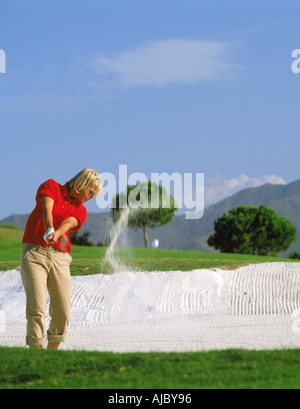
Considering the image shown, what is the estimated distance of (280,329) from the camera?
8.84m

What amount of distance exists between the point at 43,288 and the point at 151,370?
60.5 inches

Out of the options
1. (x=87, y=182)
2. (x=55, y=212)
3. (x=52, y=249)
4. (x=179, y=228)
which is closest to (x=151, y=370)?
(x=52, y=249)

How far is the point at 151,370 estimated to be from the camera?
4875 mm

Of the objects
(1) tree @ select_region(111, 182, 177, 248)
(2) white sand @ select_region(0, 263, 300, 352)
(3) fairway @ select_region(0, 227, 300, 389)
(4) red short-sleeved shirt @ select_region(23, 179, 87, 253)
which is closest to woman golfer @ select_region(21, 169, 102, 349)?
(4) red short-sleeved shirt @ select_region(23, 179, 87, 253)

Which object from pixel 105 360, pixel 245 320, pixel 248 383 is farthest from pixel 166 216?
pixel 248 383

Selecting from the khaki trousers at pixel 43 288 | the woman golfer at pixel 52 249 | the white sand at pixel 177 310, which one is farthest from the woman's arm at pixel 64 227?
the white sand at pixel 177 310

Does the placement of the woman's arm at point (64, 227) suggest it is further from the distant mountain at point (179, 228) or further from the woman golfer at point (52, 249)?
the distant mountain at point (179, 228)

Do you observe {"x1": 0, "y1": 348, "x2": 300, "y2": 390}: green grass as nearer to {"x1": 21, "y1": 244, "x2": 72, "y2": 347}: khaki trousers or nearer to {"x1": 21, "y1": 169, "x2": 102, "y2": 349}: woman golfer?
{"x1": 21, "y1": 244, "x2": 72, "y2": 347}: khaki trousers

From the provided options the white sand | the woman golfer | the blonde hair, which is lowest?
the white sand

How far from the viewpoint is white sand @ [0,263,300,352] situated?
8.05 meters

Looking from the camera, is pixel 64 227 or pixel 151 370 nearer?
pixel 151 370

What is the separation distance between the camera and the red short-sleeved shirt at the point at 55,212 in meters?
5.88

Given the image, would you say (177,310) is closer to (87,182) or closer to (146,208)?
(146,208)
